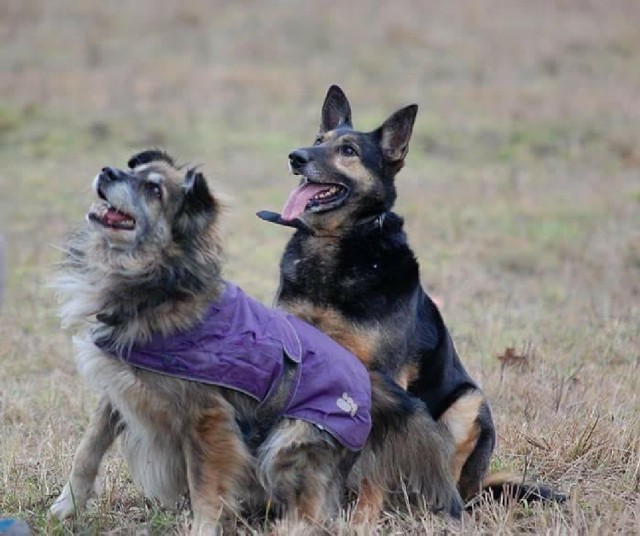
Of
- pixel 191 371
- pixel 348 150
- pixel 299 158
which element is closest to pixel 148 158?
pixel 191 371

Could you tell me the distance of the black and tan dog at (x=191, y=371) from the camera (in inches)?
203

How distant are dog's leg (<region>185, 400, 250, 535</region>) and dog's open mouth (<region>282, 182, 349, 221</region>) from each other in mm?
1862

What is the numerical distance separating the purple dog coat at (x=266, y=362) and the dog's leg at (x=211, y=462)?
0.60ft

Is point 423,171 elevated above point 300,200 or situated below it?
below

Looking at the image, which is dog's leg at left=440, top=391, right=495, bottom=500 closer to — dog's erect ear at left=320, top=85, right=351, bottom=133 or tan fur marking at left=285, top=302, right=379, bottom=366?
tan fur marking at left=285, top=302, right=379, bottom=366

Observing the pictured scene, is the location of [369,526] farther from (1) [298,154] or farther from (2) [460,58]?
(2) [460,58]

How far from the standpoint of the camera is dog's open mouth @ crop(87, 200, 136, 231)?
518 centimetres

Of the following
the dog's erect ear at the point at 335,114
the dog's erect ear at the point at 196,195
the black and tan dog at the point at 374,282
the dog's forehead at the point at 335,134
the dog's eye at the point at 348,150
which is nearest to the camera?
the dog's erect ear at the point at 196,195

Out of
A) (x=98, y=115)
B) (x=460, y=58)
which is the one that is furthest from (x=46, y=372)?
(x=460, y=58)

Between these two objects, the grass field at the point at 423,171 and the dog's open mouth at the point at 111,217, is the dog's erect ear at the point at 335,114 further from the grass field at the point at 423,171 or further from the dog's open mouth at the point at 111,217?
the dog's open mouth at the point at 111,217

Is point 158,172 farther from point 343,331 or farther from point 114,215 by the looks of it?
point 343,331

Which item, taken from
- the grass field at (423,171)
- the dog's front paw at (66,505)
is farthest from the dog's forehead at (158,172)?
the dog's front paw at (66,505)

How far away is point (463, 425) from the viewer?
6230 millimetres

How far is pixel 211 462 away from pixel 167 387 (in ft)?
1.40
